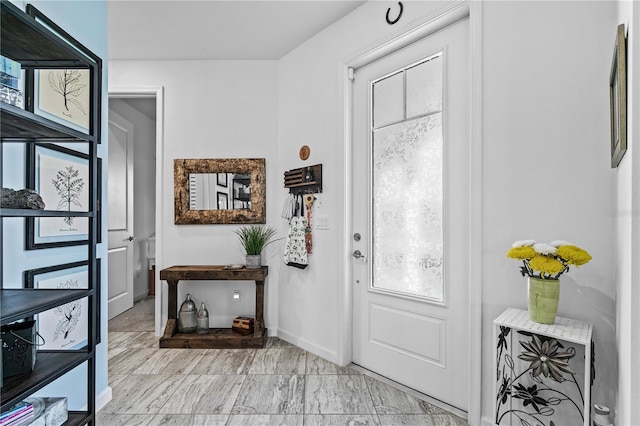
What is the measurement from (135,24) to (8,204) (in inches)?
84.9

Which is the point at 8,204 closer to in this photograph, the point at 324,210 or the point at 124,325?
the point at 324,210

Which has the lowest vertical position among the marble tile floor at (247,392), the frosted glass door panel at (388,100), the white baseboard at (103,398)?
the marble tile floor at (247,392)

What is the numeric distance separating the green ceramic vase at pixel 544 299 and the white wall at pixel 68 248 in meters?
2.29

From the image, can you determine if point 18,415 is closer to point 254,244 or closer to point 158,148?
point 254,244

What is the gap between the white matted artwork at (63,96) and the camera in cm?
166

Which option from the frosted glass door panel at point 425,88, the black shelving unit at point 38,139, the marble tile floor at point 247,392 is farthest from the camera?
the frosted glass door panel at point 425,88

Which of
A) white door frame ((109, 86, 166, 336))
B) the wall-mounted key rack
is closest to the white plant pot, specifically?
the wall-mounted key rack

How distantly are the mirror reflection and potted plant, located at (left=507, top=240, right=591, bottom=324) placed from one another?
247 cm

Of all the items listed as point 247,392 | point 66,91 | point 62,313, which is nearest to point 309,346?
point 247,392

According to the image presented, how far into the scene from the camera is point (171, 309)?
10.1 feet

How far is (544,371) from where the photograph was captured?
135 cm

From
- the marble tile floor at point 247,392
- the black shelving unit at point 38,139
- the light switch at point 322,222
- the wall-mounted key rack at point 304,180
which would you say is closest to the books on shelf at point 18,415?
the black shelving unit at point 38,139

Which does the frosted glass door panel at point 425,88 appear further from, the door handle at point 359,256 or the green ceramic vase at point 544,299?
the green ceramic vase at point 544,299

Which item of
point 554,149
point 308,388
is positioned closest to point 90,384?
point 308,388
